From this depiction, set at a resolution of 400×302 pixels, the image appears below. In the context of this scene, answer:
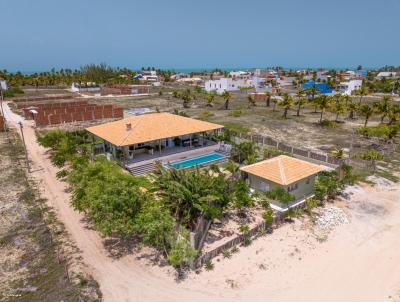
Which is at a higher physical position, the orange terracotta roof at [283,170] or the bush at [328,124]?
the orange terracotta roof at [283,170]

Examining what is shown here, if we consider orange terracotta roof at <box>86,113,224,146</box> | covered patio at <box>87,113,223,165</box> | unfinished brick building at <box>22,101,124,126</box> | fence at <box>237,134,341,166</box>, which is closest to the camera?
orange terracotta roof at <box>86,113,224,146</box>

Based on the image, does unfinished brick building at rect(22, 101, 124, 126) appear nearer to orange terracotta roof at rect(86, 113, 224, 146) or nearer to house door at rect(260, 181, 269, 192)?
orange terracotta roof at rect(86, 113, 224, 146)

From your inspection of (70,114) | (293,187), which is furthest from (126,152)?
(70,114)

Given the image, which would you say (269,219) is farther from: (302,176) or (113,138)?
(113,138)

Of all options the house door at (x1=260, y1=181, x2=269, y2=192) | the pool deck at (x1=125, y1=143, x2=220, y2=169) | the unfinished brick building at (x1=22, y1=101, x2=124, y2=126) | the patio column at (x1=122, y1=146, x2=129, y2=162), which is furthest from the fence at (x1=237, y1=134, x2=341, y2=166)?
the unfinished brick building at (x1=22, y1=101, x2=124, y2=126)

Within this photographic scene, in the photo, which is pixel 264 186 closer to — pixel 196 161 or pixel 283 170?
pixel 283 170

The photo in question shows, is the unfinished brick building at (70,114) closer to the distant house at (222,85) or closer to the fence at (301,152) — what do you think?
the fence at (301,152)

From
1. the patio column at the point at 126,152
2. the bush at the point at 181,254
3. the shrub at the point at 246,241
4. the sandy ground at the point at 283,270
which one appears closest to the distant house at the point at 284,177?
the sandy ground at the point at 283,270
